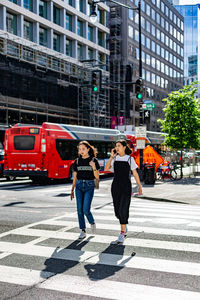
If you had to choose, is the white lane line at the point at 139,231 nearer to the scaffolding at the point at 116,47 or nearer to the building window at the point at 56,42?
the building window at the point at 56,42

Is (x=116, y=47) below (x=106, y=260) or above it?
above

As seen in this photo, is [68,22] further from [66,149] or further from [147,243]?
[147,243]

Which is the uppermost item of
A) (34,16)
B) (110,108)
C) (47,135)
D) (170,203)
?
(34,16)

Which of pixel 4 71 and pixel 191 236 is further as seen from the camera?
pixel 4 71

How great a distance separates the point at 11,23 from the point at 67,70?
8.61 meters

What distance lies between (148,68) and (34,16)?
36809 mm

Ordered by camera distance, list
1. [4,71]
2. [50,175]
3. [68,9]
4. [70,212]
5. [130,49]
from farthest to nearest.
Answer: [130,49] → [68,9] → [4,71] → [50,175] → [70,212]

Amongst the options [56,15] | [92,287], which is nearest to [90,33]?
[56,15]

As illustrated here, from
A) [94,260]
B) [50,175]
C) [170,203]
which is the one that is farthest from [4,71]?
[94,260]

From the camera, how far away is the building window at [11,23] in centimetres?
3556

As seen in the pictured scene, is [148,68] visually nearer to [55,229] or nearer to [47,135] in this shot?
[47,135]

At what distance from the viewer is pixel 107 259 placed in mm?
5703

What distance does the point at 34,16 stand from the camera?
3791 cm

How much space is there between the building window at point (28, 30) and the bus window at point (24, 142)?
20.2m
